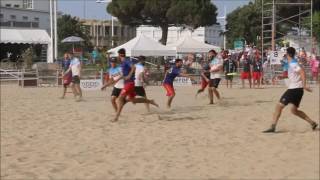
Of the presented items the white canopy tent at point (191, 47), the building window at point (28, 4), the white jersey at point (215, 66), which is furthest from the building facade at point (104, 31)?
the white jersey at point (215, 66)

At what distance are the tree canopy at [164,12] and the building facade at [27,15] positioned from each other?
33.0 feet

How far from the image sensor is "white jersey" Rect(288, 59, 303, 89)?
399 inches

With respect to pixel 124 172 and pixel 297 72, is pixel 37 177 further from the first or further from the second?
pixel 297 72

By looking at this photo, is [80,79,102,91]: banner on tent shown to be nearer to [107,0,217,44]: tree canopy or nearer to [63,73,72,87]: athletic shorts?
[63,73,72,87]: athletic shorts

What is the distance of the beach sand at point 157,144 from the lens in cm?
713

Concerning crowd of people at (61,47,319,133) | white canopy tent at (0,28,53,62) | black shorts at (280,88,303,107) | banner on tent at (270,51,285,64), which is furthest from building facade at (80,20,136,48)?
black shorts at (280,88,303,107)

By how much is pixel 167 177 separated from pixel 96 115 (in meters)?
6.86

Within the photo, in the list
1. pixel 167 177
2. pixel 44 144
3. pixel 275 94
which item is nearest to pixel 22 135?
pixel 44 144

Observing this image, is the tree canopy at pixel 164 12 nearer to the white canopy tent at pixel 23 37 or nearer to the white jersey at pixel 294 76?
the white canopy tent at pixel 23 37

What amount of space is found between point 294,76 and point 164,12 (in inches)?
1758

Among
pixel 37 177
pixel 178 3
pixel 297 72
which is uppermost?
pixel 178 3

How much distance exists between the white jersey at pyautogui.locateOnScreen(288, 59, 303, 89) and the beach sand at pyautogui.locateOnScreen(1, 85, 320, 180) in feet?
2.63

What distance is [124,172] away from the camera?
7.11m

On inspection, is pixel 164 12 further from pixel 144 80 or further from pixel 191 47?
pixel 144 80
